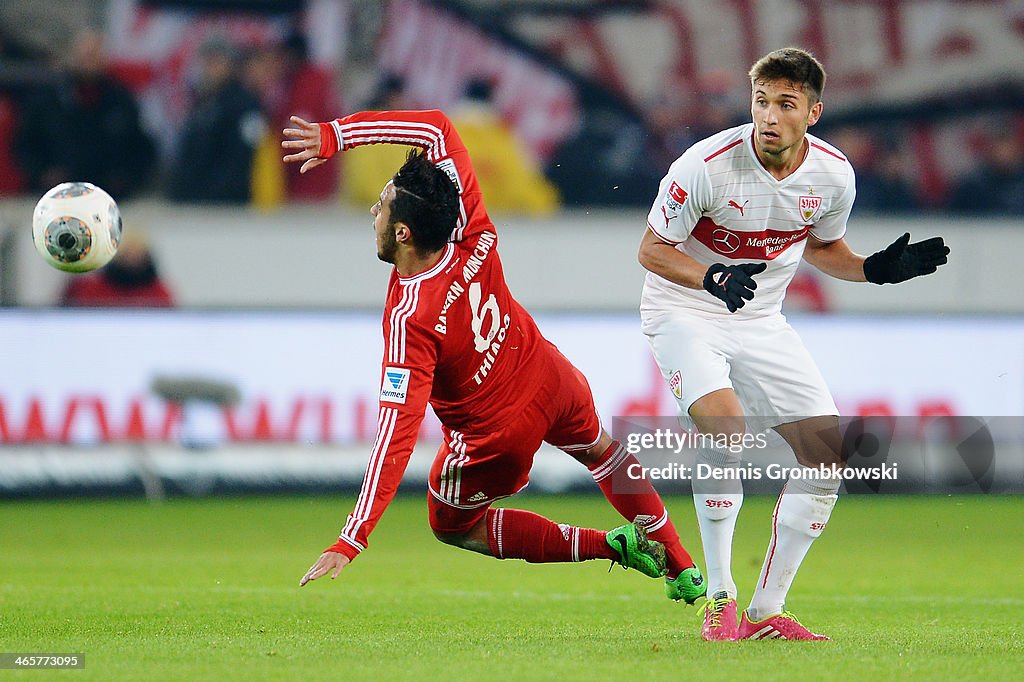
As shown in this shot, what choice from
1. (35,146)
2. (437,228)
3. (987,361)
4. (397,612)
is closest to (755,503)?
(987,361)

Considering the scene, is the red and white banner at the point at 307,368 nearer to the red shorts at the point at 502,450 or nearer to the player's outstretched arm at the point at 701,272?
the red shorts at the point at 502,450

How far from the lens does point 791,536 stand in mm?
5949

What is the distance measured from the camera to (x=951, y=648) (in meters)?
5.48

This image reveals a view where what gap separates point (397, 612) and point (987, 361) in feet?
21.6

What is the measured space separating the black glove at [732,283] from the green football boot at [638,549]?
1072 mm

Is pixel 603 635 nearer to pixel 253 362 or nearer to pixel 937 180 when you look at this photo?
pixel 253 362

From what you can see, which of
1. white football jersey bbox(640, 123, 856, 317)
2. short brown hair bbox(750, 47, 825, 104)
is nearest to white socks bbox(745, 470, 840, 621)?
white football jersey bbox(640, 123, 856, 317)

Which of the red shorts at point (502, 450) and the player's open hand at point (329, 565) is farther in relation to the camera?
the red shorts at point (502, 450)

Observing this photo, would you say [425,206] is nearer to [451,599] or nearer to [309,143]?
[309,143]

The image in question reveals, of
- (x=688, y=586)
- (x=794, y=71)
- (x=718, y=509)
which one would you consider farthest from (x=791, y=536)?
(x=794, y=71)

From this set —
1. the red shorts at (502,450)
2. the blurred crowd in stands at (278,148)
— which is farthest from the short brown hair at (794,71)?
the blurred crowd in stands at (278,148)

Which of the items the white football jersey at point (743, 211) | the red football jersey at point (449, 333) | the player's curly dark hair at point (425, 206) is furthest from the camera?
the white football jersey at point (743, 211)

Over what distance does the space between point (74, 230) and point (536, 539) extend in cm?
263

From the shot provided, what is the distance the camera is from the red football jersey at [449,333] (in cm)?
532
